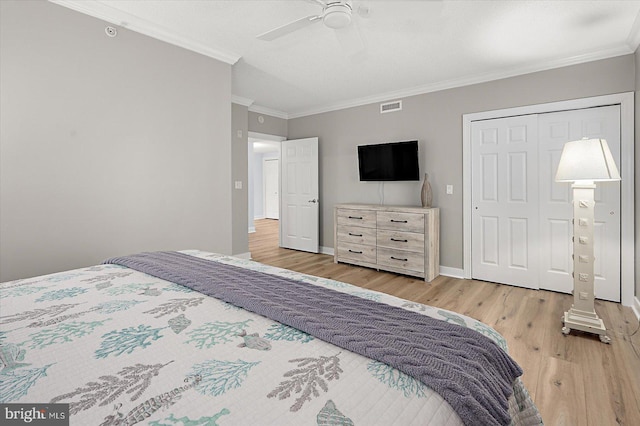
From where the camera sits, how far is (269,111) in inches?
218

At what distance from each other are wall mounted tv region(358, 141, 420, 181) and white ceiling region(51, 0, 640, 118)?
2.67ft

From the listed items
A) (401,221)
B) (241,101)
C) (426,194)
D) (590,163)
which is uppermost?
(241,101)

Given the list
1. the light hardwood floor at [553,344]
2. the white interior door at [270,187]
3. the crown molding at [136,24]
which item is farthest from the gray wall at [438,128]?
the white interior door at [270,187]

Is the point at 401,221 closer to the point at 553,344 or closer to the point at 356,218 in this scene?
the point at 356,218

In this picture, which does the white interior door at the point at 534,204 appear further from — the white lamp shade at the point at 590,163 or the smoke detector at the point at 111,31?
the smoke detector at the point at 111,31

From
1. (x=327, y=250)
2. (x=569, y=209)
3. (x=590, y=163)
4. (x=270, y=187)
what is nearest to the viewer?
(x=590, y=163)

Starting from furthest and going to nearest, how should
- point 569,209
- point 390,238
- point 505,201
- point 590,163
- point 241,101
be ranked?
point 241,101
point 390,238
point 505,201
point 569,209
point 590,163

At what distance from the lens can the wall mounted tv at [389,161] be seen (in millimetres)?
4316

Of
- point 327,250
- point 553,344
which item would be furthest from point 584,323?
point 327,250

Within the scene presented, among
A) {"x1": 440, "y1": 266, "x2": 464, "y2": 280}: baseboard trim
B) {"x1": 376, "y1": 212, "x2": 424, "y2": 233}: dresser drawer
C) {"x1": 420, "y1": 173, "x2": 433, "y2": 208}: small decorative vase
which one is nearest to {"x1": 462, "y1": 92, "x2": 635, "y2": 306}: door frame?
{"x1": 440, "y1": 266, "x2": 464, "y2": 280}: baseboard trim

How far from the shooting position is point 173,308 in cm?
118

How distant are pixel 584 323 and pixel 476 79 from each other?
282 cm

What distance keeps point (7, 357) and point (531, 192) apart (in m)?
4.22

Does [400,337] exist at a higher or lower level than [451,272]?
higher
